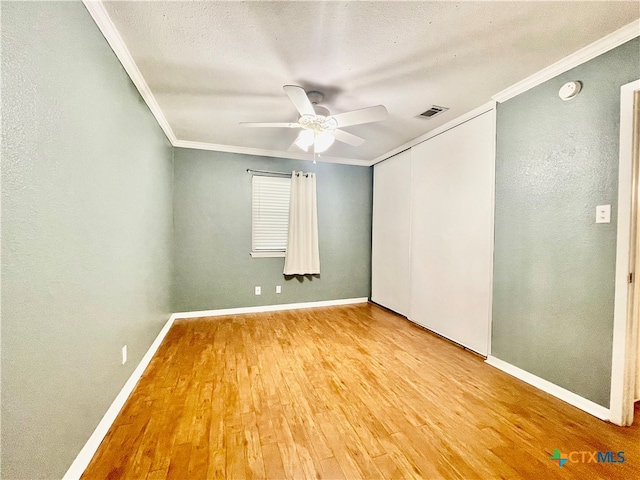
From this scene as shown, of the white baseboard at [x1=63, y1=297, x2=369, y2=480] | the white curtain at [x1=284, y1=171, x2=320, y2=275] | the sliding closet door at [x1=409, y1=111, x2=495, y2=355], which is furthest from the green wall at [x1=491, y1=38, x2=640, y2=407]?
the white baseboard at [x1=63, y1=297, x2=369, y2=480]

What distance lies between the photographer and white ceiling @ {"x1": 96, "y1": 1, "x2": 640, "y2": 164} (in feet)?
4.72

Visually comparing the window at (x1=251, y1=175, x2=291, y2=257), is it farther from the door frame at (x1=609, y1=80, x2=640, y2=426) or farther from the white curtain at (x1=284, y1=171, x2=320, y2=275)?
the door frame at (x1=609, y1=80, x2=640, y2=426)

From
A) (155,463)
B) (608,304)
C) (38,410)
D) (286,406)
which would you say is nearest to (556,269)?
(608,304)

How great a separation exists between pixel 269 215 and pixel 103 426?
9.65 ft

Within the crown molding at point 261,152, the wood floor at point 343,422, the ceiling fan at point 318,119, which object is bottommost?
the wood floor at point 343,422

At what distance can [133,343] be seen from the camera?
6.63 ft

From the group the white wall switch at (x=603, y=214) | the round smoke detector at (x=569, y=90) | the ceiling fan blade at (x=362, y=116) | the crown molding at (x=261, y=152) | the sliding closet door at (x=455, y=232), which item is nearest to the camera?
the white wall switch at (x=603, y=214)

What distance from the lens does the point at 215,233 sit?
148 inches

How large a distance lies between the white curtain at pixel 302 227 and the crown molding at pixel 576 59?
2528mm

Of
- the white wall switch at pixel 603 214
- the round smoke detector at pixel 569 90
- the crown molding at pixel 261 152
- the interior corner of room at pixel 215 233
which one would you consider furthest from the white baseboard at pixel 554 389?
the crown molding at pixel 261 152

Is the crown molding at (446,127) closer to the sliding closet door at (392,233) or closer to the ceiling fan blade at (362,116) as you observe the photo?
the sliding closet door at (392,233)

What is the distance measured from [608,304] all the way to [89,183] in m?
3.22

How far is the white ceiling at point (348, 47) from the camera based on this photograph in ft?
4.72

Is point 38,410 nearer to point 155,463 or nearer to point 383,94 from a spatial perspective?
point 155,463
